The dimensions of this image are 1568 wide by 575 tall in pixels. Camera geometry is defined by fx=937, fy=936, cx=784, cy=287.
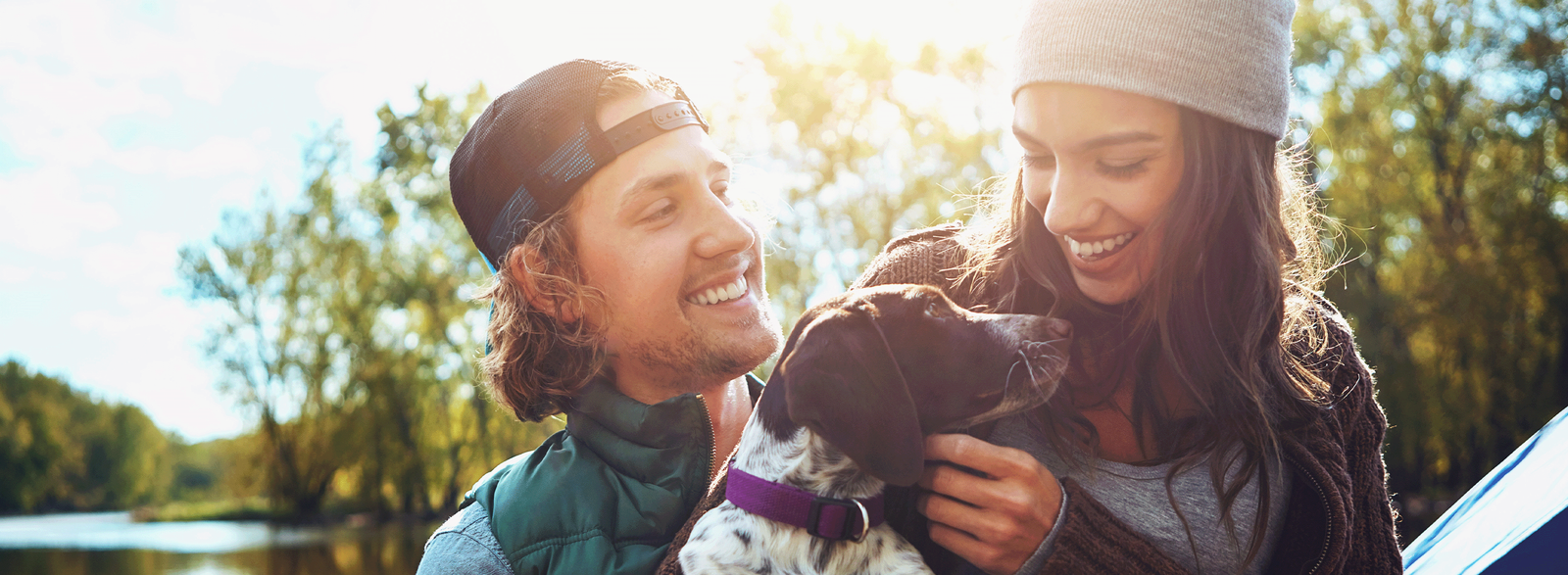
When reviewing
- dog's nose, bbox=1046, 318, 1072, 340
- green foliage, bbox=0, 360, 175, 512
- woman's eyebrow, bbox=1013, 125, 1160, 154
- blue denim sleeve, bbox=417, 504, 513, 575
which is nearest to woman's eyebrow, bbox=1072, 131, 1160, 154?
woman's eyebrow, bbox=1013, 125, 1160, 154

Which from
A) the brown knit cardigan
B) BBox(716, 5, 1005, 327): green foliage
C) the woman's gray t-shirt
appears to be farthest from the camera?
BBox(716, 5, 1005, 327): green foliage

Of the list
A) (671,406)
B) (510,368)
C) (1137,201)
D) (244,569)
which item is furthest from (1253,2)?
(244,569)

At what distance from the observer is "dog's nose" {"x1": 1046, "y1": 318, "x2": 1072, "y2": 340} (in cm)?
234

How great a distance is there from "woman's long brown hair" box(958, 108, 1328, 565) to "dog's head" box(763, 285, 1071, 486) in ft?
0.36

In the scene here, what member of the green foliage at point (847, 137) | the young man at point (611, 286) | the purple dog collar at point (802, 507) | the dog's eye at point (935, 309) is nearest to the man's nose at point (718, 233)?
the young man at point (611, 286)

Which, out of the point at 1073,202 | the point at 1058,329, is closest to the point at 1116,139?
the point at 1073,202

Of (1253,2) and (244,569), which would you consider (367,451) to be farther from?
(1253,2)

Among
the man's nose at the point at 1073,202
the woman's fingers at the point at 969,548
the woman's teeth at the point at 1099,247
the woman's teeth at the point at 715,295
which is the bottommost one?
the woman's fingers at the point at 969,548

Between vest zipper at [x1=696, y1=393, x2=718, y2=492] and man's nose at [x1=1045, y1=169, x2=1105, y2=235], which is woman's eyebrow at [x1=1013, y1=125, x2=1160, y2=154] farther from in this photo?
vest zipper at [x1=696, y1=393, x2=718, y2=492]

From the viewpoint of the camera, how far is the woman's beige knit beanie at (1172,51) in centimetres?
206

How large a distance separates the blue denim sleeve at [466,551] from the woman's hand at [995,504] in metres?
1.11

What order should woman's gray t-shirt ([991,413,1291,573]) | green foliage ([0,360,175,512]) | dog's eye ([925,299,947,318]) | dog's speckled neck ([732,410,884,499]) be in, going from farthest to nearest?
green foliage ([0,360,175,512]) < dog's eye ([925,299,947,318]) < dog's speckled neck ([732,410,884,499]) < woman's gray t-shirt ([991,413,1291,573])

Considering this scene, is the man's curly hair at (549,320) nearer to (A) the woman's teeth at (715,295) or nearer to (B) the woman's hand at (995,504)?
(A) the woman's teeth at (715,295)

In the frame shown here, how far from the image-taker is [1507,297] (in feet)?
67.1
